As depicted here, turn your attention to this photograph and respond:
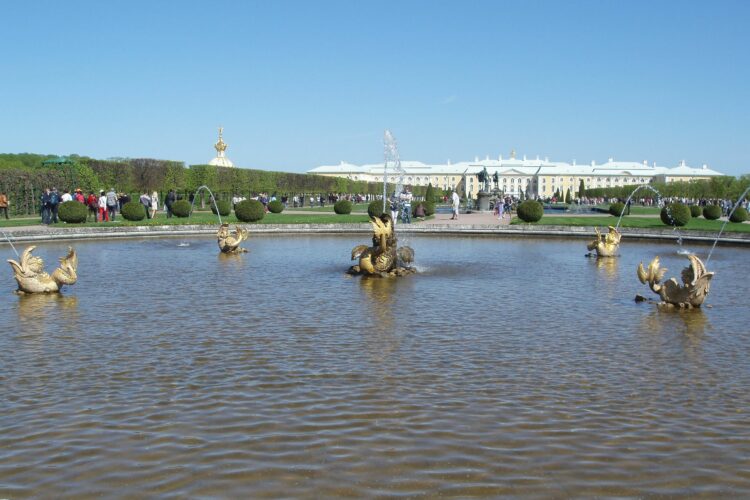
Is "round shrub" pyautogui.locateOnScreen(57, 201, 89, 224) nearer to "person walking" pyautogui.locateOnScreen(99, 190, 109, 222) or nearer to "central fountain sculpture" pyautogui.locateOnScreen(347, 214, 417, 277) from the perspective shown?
"person walking" pyautogui.locateOnScreen(99, 190, 109, 222)

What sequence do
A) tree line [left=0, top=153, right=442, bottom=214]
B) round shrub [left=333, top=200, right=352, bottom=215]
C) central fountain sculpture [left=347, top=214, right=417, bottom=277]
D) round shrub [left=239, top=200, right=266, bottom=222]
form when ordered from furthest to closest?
round shrub [left=333, top=200, right=352, bottom=215] < tree line [left=0, top=153, right=442, bottom=214] < round shrub [left=239, top=200, right=266, bottom=222] < central fountain sculpture [left=347, top=214, right=417, bottom=277]

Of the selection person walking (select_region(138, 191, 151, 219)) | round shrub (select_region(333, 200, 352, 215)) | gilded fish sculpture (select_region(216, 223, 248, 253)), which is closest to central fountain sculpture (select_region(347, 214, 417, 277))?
gilded fish sculpture (select_region(216, 223, 248, 253))

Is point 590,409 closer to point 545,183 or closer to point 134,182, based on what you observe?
point 134,182

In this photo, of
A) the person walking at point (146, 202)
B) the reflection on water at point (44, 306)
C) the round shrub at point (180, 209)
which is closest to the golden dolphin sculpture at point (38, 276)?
the reflection on water at point (44, 306)

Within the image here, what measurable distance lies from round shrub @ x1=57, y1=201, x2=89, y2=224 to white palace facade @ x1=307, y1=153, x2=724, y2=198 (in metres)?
94.8

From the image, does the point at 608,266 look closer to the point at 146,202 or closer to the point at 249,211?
the point at 249,211

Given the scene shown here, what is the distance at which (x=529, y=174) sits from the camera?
117750mm

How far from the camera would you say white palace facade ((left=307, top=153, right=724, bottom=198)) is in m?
119

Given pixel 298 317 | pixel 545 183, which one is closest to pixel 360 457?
pixel 298 317

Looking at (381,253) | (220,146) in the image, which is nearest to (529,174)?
(220,146)

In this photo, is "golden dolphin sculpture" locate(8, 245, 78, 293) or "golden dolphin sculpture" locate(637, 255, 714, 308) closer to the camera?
"golden dolphin sculpture" locate(637, 255, 714, 308)

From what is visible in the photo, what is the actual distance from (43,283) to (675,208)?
1796 cm

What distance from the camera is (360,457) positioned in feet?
13.1

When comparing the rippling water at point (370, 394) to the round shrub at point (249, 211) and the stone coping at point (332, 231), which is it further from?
the round shrub at point (249, 211)
